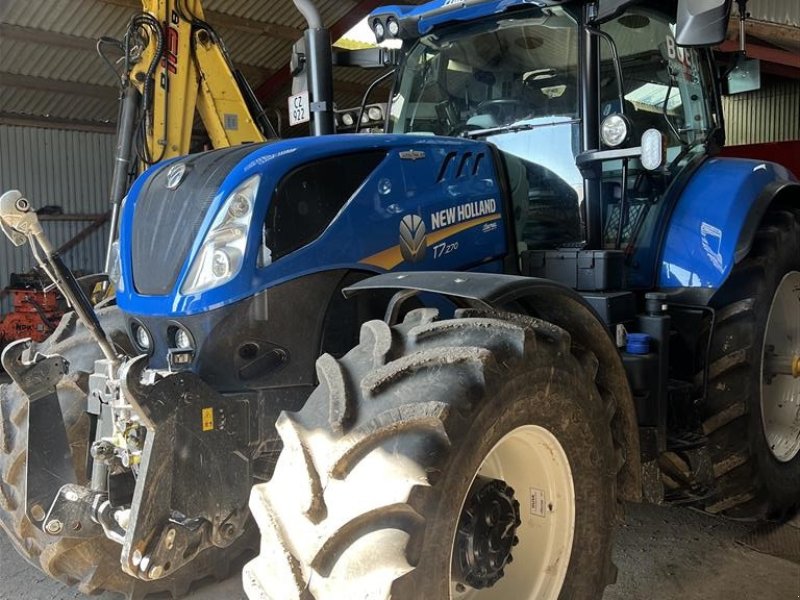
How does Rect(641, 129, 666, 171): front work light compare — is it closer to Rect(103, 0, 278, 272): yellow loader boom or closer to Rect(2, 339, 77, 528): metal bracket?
Rect(2, 339, 77, 528): metal bracket

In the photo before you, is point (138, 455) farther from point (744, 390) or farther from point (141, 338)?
point (744, 390)

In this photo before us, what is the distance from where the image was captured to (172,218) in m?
2.39

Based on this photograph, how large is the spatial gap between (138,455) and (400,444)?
868 millimetres

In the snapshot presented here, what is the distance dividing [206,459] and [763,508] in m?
2.41

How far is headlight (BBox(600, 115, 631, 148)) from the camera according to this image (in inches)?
112

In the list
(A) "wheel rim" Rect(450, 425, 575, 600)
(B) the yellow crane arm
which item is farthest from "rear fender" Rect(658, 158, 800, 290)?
(B) the yellow crane arm

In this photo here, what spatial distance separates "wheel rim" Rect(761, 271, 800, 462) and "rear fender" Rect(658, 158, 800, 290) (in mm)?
586

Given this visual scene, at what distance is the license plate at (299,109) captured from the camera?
3254 mm

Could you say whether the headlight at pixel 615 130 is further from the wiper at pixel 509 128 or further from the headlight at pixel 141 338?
the headlight at pixel 141 338

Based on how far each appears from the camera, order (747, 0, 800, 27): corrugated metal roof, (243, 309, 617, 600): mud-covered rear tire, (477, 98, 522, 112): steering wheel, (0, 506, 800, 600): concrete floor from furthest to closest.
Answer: (747, 0, 800, 27): corrugated metal roof → (477, 98, 522, 112): steering wheel → (0, 506, 800, 600): concrete floor → (243, 309, 617, 600): mud-covered rear tire

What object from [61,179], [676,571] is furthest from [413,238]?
[61,179]

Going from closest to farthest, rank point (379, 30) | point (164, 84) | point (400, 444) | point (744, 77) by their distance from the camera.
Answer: point (400, 444)
point (379, 30)
point (744, 77)
point (164, 84)

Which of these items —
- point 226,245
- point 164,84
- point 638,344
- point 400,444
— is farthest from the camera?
point 164,84

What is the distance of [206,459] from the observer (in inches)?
82.1
